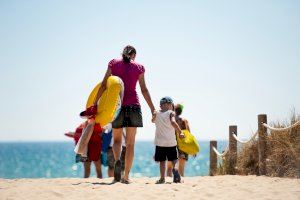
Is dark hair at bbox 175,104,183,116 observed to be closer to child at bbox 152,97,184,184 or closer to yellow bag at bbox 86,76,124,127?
child at bbox 152,97,184,184

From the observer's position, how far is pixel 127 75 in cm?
709

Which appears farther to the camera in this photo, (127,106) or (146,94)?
(146,94)

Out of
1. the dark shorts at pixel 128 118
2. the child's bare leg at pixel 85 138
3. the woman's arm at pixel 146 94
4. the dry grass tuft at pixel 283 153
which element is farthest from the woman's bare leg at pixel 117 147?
the dry grass tuft at pixel 283 153

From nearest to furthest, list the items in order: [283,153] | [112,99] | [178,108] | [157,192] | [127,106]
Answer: [157,192]
[112,99]
[127,106]
[283,153]
[178,108]

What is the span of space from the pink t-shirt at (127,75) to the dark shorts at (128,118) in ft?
0.32

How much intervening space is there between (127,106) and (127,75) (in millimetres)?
479

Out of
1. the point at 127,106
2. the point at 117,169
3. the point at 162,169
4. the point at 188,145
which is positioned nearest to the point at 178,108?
the point at 188,145

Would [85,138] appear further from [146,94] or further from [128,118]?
[146,94]

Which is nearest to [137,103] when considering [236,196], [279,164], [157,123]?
[157,123]

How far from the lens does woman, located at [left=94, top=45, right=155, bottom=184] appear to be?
698 cm

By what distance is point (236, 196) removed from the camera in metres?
5.72

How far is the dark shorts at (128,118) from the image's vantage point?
697 cm

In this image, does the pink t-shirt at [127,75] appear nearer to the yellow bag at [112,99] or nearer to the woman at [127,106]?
the woman at [127,106]

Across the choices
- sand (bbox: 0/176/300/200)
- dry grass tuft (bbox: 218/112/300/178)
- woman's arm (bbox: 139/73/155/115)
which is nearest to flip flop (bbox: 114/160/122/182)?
sand (bbox: 0/176/300/200)
